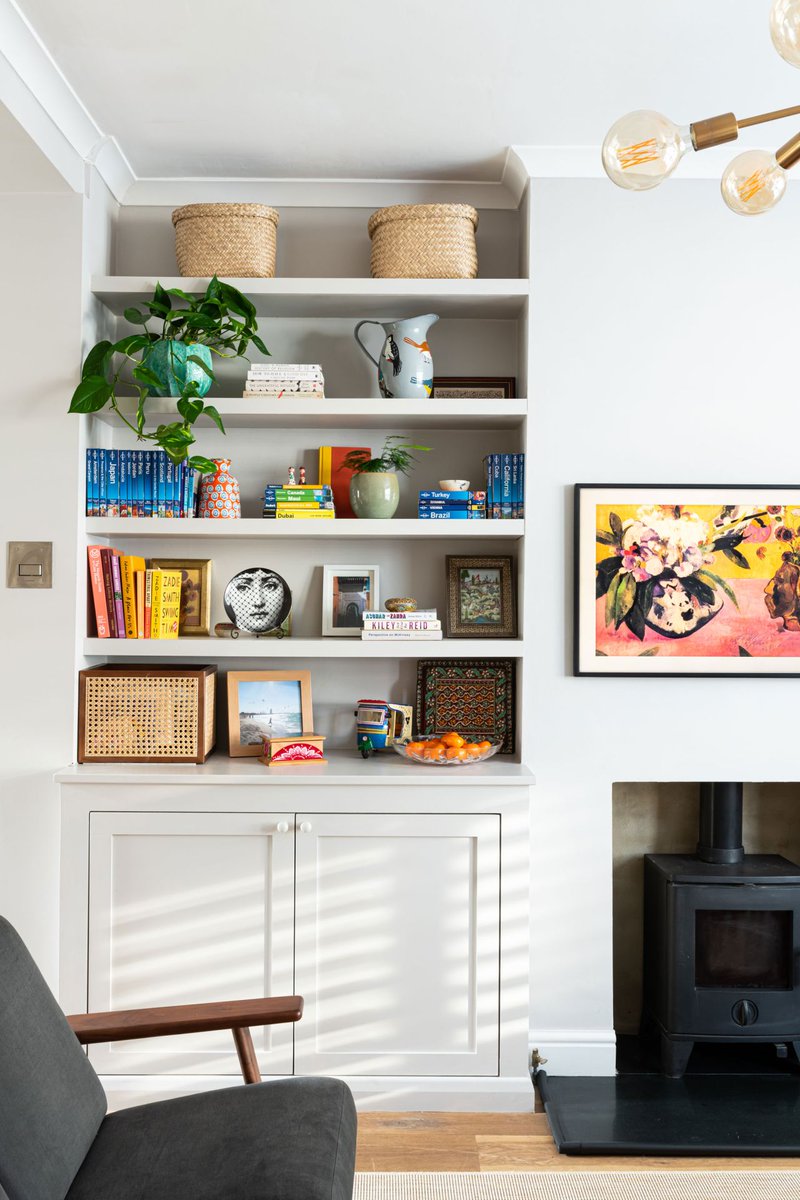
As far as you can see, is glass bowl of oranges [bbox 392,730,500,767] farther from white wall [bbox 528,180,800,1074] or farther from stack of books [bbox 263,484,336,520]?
stack of books [bbox 263,484,336,520]

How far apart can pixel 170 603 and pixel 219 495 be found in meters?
0.35

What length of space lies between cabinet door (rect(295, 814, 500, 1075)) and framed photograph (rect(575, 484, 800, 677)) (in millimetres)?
727

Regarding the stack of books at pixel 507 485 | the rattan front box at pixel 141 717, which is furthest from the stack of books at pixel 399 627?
the rattan front box at pixel 141 717

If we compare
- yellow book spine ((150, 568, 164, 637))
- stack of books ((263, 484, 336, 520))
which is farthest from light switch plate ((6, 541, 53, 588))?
stack of books ((263, 484, 336, 520))

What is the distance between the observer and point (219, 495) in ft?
9.68

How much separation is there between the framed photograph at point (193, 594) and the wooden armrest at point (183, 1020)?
1349 millimetres

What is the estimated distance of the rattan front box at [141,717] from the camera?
284 cm

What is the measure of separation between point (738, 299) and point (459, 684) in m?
1.43

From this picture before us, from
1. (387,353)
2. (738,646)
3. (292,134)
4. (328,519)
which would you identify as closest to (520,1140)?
(738,646)

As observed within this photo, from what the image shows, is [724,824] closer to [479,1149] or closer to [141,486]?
[479,1149]

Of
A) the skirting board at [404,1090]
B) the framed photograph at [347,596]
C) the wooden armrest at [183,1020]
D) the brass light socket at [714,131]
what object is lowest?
the skirting board at [404,1090]

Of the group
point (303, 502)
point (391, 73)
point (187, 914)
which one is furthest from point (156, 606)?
point (391, 73)

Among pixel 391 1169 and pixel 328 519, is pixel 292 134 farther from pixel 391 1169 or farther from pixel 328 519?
pixel 391 1169

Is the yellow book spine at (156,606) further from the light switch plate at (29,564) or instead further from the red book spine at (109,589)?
the light switch plate at (29,564)
